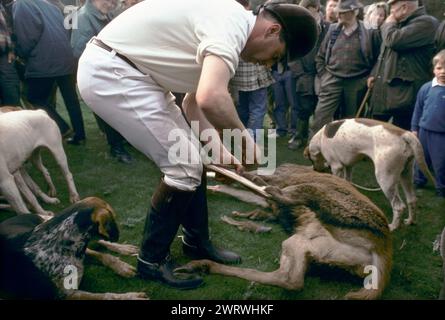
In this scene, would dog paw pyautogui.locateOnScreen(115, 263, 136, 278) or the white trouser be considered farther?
dog paw pyautogui.locateOnScreen(115, 263, 136, 278)

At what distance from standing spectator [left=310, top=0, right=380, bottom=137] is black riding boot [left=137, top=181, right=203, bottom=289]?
131 inches

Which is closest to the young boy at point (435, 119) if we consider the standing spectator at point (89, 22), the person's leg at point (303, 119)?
the person's leg at point (303, 119)

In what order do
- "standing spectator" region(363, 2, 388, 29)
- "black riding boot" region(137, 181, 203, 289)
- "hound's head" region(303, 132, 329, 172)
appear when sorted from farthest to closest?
"standing spectator" region(363, 2, 388, 29) < "hound's head" region(303, 132, 329, 172) < "black riding boot" region(137, 181, 203, 289)

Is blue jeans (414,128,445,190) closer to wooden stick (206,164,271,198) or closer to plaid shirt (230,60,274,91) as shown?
plaid shirt (230,60,274,91)

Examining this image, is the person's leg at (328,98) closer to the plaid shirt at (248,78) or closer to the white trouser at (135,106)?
the plaid shirt at (248,78)

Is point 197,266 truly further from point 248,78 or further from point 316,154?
point 248,78

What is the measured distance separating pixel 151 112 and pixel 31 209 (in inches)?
82.9

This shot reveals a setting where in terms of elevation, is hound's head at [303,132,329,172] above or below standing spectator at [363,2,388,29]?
below

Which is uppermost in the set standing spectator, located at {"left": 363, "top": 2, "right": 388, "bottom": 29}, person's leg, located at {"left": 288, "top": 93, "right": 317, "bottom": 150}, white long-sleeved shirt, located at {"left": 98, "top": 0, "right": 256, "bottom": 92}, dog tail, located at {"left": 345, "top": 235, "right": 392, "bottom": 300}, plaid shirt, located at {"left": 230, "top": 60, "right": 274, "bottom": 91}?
white long-sleeved shirt, located at {"left": 98, "top": 0, "right": 256, "bottom": 92}

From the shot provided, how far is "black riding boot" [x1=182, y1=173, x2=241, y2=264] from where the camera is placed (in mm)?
2863

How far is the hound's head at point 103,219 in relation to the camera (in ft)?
8.94

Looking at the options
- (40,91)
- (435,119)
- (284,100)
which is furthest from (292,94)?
(40,91)

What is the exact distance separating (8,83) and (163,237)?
337cm

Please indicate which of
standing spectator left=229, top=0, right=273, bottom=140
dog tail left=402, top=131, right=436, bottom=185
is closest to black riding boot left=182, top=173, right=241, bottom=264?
dog tail left=402, top=131, right=436, bottom=185
